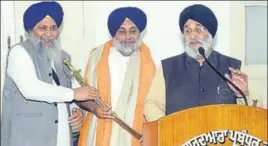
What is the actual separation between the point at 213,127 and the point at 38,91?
0.87 meters

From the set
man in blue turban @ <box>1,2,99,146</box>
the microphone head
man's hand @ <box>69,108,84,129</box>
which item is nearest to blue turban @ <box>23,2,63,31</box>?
man in blue turban @ <box>1,2,99,146</box>

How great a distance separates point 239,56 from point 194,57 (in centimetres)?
179

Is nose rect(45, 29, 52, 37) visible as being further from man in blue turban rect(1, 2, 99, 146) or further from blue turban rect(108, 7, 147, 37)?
blue turban rect(108, 7, 147, 37)

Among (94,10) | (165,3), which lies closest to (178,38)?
(165,3)

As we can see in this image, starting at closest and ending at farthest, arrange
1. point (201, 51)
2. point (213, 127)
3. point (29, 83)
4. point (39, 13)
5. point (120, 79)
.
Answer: point (213, 127) → point (201, 51) → point (29, 83) → point (39, 13) → point (120, 79)

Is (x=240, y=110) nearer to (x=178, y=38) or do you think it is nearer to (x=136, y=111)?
(x=136, y=111)

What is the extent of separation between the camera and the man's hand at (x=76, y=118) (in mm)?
2758

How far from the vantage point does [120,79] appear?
282 cm

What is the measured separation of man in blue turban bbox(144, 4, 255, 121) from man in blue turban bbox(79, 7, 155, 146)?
0.18 m

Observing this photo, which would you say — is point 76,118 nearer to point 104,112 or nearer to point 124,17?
point 104,112

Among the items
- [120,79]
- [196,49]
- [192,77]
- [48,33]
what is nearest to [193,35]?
[196,49]

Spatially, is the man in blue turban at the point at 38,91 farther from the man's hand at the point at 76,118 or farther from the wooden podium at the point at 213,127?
the wooden podium at the point at 213,127

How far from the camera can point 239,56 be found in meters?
4.34

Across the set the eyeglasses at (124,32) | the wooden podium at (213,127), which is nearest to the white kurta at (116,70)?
the eyeglasses at (124,32)
